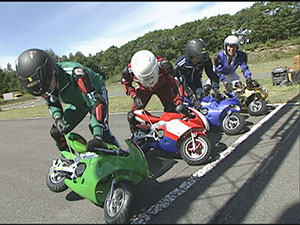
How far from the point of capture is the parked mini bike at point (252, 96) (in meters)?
6.18

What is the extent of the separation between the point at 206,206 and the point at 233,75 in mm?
4727

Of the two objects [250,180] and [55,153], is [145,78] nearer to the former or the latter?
[250,180]

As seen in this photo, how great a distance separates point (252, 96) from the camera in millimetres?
6227

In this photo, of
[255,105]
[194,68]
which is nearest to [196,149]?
[194,68]

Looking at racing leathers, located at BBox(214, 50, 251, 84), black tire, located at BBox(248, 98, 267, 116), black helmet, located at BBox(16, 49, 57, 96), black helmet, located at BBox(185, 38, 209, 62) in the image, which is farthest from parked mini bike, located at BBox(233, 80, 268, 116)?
black helmet, located at BBox(16, 49, 57, 96)

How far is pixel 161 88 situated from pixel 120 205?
281cm

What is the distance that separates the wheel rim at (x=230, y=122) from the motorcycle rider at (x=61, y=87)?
2458mm

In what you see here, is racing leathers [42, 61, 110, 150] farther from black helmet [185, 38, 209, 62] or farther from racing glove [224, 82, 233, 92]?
racing glove [224, 82, 233, 92]

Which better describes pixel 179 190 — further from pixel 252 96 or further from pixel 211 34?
pixel 211 34

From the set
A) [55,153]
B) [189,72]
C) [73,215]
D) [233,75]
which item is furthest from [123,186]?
[233,75]

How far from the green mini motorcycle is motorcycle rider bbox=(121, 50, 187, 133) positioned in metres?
1.37

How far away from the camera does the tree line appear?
3391 cm

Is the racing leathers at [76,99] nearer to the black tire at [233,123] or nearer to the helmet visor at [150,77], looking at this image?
the helmet visor at [150,77]

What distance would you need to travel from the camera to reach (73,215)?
287 cm
